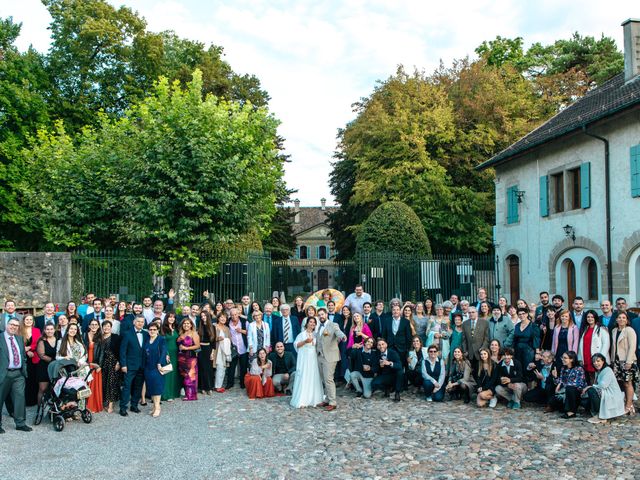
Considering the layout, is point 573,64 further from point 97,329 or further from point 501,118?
point 97,329

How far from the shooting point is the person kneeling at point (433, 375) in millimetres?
12070

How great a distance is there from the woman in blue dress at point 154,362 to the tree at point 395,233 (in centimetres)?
1698

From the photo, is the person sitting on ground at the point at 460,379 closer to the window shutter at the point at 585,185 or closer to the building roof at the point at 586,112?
the building roof at the point at 586,112

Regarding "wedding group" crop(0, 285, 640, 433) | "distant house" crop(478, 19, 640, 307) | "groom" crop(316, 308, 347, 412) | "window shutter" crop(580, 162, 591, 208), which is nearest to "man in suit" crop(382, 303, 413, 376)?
"wedding group" crop(0, 285, 640, 433)

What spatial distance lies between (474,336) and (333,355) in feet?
8.79

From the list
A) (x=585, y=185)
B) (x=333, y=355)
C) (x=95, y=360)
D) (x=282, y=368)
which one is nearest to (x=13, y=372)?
(x=95, y=360)

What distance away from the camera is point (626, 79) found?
2222 cm

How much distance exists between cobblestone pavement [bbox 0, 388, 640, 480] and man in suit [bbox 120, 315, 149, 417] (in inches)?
11.4

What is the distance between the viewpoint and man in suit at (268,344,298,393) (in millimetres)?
12961

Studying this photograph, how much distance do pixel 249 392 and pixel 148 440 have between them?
11.8ft

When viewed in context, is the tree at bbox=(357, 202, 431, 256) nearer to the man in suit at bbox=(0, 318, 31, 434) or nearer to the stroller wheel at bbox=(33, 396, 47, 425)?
the stroller wheel at bbox=(33, 396, 47, 425)

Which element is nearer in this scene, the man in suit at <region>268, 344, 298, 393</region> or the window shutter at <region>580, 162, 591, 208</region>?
the man in suit at <region>268, 344, 298, 393</region>

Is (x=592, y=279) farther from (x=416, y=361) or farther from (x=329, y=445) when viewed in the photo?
(x=329, y=445)

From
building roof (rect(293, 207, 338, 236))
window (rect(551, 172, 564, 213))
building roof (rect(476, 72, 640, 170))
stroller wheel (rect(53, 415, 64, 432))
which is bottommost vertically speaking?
stroller wheel (rect(53, 415, 64, 432))
